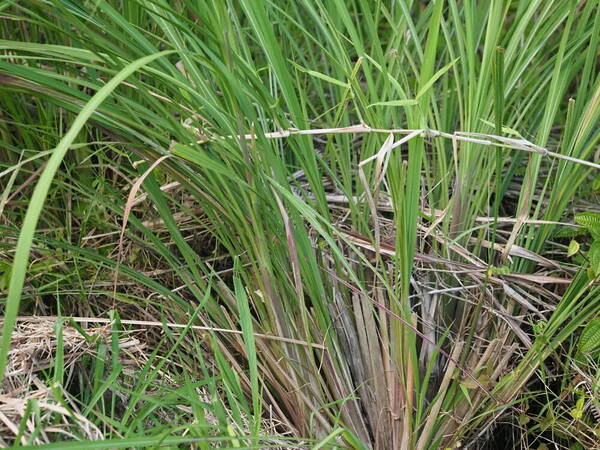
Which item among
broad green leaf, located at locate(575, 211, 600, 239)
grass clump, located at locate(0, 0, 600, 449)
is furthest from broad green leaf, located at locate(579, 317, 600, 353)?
broad green leaf, located at locate(575, 211, 600, 239)

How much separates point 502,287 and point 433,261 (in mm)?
121

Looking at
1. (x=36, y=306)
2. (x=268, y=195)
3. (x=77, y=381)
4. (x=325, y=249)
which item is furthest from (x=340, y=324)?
(x=36, y=306)

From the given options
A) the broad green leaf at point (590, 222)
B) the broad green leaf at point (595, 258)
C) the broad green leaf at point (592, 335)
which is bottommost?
the broad green leaf at point (592, 335)

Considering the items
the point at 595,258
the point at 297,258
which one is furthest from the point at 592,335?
the point at 297,258

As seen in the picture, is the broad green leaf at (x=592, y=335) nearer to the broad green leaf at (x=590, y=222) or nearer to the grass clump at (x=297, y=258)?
the grass clump at (x=297, y=258)

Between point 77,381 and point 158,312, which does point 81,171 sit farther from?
point 77,381

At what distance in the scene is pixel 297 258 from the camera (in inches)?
37.9

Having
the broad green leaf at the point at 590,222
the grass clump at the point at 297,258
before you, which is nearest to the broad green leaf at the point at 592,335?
the grass clump at the point at 297,258

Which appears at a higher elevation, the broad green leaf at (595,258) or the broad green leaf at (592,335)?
the broad green leaf at (595,258)

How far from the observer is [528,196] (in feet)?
3.61

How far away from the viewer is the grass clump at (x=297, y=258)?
0.93 meters

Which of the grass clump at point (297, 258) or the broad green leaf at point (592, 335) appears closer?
the grass clump at point (297, 258)

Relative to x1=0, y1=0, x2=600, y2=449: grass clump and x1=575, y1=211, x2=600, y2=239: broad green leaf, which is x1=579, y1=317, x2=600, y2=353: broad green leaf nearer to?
x1=0, y1=0, x2=600, y2=449: grass clump

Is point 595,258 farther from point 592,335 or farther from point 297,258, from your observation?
point 297,258
